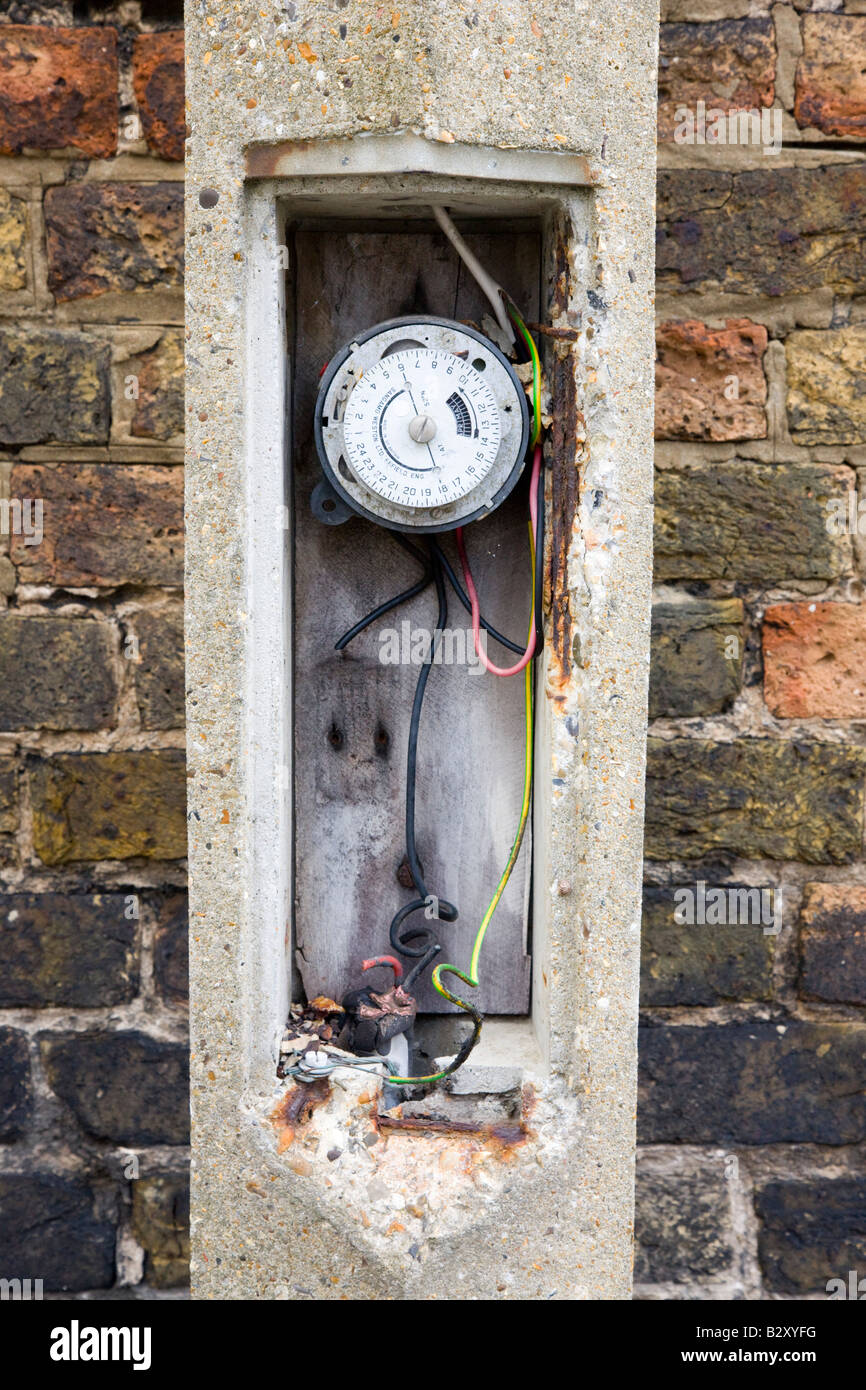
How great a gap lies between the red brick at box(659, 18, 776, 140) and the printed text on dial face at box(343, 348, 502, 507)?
32.1 inches

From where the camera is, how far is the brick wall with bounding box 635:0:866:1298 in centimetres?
174

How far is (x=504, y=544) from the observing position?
136 cm

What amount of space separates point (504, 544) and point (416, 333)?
0.28 m

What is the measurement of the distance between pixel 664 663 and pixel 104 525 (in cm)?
96

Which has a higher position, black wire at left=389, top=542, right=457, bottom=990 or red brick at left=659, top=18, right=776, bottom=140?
red brick at left=659, top=18, right=776, bottom=140

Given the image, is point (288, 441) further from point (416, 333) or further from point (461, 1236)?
point (461, 1236)

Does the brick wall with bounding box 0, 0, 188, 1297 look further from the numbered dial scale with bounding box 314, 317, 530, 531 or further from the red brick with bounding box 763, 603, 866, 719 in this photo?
the red brick with bounding box 763, 603, 866, 719

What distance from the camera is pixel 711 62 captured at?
5.65 feet

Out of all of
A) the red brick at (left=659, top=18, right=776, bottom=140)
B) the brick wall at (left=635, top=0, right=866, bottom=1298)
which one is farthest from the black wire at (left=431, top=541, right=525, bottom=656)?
the red brick at (left=659, top=18, right=776, bottom=140)

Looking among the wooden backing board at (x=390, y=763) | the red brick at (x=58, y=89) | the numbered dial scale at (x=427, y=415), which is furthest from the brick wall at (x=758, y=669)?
the red brick at (x=58, y=89)

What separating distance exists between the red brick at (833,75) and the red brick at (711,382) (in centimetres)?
34

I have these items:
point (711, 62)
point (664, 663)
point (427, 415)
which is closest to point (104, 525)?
point (427, 415)

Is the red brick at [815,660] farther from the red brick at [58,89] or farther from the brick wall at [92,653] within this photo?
the red brick at [58,89]

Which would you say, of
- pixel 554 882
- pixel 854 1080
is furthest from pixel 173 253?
pixel 854 1080
